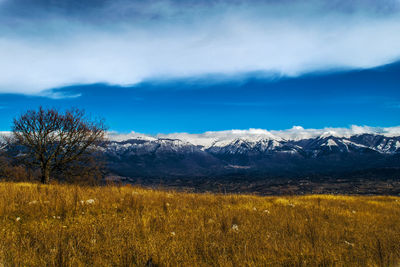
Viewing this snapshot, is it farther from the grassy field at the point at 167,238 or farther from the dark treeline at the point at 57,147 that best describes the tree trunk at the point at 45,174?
the grassy field at the point at 167,238

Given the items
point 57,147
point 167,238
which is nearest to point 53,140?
point 57,147

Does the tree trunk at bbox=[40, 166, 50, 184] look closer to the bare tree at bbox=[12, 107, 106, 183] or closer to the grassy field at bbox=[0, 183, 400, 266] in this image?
the bare tree at bbox=[12, 107, 106, 183]

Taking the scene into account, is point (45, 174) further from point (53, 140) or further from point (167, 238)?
point (167, 238)

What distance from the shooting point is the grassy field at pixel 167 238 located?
4484 millimetres

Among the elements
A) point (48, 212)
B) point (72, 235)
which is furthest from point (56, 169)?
point (72, 235)

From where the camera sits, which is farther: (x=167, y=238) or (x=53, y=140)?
(x=53, y=140)

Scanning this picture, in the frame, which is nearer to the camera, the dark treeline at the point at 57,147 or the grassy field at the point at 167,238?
the grassy field at the point at 167,238

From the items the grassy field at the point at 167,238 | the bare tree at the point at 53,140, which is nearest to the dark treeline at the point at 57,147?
the bare tree at the point at 53,140

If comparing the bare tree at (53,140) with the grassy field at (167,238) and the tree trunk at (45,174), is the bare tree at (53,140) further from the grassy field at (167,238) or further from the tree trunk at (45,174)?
the grassy field at (167,238)

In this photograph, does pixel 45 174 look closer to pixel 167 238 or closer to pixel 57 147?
pixel 57 147

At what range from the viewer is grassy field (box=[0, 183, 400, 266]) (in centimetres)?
448

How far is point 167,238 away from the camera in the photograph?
18.7 feet

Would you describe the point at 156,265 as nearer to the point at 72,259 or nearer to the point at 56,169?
the point at 72,259

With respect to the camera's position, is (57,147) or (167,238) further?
(57,147)
